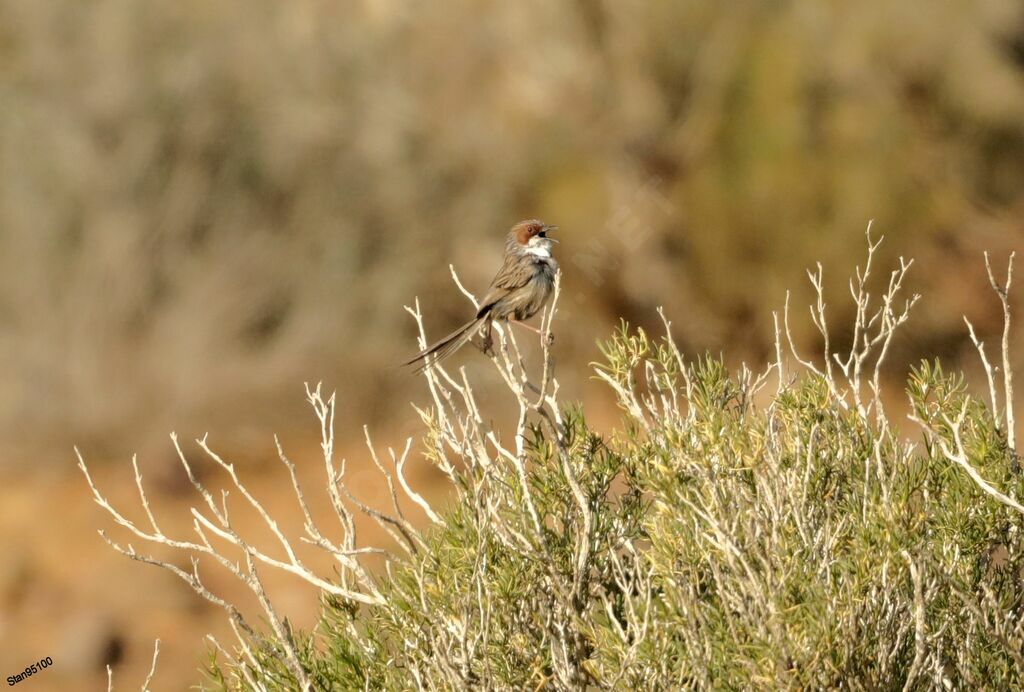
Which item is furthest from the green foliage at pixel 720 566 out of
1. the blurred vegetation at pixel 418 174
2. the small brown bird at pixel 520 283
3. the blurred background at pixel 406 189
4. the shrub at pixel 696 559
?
the blurred vegetation at pixel 418 174

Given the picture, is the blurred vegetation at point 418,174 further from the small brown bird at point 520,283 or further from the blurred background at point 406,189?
the small brown bird at point 520,283

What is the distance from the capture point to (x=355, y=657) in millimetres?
3957

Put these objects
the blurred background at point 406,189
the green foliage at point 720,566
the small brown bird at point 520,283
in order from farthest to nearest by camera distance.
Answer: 1. the blurred background at point 406,189
2. the small brown bird at point 520,283
3. the green foliage at point 720,566

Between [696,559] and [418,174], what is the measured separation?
1079 centimetres

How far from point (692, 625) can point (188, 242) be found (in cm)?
1123

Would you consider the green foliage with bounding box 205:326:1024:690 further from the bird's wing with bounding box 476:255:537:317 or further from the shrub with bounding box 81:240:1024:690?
the bird's wing with bounding box 476:255:537:317

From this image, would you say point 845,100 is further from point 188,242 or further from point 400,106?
point 188,242

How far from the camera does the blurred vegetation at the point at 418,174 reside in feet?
43.9

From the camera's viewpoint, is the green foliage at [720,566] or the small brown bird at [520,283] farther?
the small brown bird at [520,283]

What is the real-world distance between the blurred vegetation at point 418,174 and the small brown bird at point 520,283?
699cm

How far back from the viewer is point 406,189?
14.1 m

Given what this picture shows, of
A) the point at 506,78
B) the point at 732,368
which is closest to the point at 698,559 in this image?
the point at 732,368

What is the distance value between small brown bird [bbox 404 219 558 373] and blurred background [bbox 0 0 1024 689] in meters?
6.52

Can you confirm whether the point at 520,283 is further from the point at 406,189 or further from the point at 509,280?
the point at 406,189
